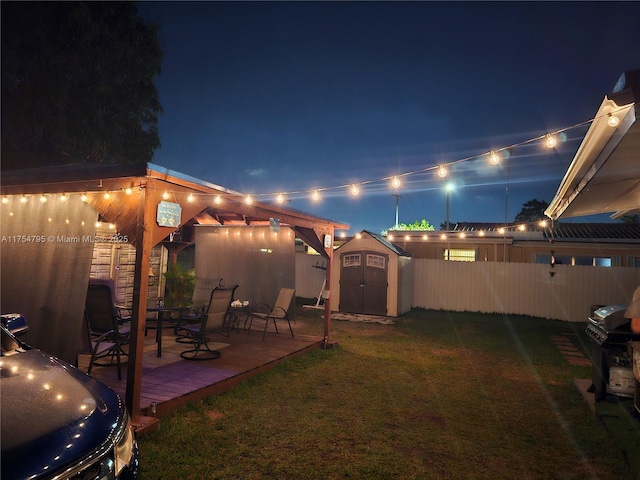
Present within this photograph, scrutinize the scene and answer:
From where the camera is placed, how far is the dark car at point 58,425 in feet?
5.41

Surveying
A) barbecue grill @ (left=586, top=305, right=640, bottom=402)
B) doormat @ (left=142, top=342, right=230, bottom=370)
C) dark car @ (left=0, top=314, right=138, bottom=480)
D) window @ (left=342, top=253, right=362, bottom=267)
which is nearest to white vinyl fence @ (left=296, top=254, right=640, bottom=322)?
window @ (left=342, top=253, right=362, bottom=267)

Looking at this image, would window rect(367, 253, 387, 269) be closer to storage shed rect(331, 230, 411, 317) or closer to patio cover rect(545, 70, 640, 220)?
storage shed rect(331, 230, 411, 317)

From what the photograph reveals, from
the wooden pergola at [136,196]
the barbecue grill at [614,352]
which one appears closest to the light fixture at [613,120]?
the barbecue grill at [614,352]

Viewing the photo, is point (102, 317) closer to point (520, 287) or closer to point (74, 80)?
point (74, 80)

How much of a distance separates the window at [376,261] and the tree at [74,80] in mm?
9525

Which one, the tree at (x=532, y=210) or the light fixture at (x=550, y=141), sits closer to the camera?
the light fixture at (x=550, y=141)

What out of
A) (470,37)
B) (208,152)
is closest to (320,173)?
(208,152)

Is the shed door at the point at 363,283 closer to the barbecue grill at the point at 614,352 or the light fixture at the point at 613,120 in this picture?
the barbecue grill at the point at 614,352

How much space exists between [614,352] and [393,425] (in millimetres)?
2640

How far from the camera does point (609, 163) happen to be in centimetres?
354

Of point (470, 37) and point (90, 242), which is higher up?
point (470, 37)

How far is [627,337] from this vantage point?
4.15 m

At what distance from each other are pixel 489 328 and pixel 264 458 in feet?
28.2

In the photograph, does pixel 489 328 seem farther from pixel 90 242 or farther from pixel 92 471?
pixel 92 471
